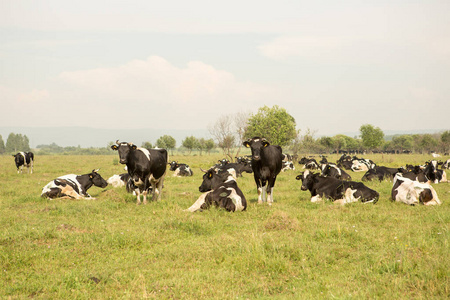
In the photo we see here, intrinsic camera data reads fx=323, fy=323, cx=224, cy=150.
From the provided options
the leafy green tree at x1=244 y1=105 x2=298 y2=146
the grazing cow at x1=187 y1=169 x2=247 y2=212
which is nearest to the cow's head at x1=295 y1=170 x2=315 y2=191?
the grazing cow at x1=187 y1=169 x2=247 y2=212

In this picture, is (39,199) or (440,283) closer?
(440,283)

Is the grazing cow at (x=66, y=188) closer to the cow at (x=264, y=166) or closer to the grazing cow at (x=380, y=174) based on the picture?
the cow at (x=264, y=166)

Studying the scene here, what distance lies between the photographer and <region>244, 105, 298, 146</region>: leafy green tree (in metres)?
44.5

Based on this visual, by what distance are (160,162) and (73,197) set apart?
3.70m

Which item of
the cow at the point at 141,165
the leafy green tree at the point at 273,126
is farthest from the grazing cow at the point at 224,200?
the leafy green tree at the point at 273,126

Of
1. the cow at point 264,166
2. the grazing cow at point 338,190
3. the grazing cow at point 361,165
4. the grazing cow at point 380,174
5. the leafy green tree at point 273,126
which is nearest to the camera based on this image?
the grazing cow at point 338,190

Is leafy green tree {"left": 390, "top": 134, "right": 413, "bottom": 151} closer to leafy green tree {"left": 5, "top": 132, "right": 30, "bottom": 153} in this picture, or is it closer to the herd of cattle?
the herd of cattle

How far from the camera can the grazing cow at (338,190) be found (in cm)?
1148

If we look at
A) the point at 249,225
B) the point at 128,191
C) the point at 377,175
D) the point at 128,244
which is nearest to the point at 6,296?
the point at 128,244

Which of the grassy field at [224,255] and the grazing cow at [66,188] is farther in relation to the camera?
the grazing cow at [66,188]

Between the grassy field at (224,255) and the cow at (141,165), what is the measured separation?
2242 mm

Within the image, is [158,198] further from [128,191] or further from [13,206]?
[13,206]

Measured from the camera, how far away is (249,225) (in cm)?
865

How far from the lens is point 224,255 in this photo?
6.35m
